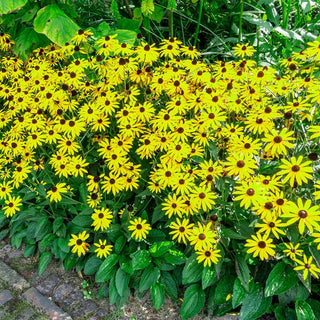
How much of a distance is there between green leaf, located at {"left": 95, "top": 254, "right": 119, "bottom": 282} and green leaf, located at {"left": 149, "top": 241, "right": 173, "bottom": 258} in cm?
24

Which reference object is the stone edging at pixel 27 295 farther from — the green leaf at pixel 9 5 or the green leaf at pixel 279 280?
the green leaf at pixel 9 5

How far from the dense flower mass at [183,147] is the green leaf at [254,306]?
0.26 metres

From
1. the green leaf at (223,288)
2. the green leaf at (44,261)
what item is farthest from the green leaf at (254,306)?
the green leaf at (44,261)

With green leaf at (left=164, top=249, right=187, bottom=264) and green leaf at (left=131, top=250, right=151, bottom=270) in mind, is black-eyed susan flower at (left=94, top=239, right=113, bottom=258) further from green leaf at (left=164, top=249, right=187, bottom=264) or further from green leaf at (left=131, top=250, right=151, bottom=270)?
green leaf at (left=164, top=249, right=187, bottom=264)

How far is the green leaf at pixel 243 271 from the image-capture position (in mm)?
1893

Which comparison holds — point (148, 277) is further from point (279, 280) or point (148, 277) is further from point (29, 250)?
point (29, 250)

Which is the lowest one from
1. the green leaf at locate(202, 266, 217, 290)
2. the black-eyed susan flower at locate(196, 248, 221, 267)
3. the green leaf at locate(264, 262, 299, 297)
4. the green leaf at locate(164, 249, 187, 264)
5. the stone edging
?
the stone edging

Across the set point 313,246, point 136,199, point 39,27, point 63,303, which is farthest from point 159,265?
point 39,27

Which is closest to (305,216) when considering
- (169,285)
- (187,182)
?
(187,182)

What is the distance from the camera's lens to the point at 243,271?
6.31ft

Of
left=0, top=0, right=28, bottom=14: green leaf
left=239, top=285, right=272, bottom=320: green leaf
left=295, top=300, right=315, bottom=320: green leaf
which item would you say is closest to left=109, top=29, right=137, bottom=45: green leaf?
left=0, top=0, right=28, bottom=14: green leaf

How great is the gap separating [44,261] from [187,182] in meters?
1.14

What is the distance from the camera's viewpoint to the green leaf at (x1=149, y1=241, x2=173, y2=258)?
2.10 metres

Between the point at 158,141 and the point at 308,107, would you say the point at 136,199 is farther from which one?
the point at 308,107
